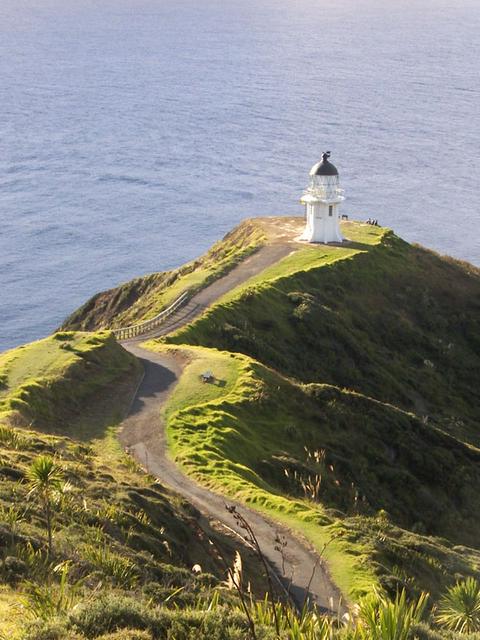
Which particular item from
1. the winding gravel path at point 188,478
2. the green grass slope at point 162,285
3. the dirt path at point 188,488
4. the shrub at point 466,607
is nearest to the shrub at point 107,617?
the winding gravel path at point 188,478

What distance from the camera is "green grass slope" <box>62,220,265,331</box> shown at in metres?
64.9

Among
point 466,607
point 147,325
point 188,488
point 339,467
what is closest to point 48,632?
point 466,607

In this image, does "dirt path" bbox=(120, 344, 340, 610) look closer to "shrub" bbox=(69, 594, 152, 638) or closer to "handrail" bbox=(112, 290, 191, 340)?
"shrub" bbox=(69, 594, 152, 638)

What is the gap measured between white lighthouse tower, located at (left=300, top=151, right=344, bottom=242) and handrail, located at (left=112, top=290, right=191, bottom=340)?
18.7 metres

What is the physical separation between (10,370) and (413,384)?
26334 mm

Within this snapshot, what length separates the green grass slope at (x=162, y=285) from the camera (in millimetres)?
64875

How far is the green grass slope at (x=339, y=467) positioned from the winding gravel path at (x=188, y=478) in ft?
1.59

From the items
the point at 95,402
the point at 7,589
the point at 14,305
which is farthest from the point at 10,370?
the point at 14,305

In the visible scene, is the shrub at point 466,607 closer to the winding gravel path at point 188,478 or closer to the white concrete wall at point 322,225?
the winding gravel path at point 188,478

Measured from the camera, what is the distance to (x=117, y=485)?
28.8 metres

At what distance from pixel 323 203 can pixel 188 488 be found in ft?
148

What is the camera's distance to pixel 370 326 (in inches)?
2522

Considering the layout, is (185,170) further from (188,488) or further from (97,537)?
(97,537)

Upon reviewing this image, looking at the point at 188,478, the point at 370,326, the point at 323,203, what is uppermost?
the point at 323,203
